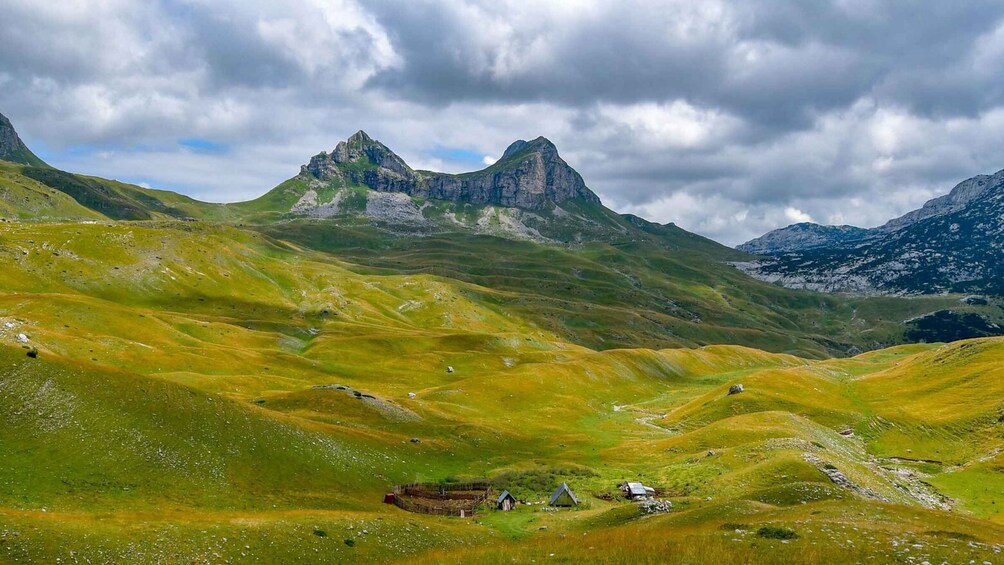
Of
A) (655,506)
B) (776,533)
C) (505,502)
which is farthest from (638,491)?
(776,533)

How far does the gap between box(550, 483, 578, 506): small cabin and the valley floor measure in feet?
3.80

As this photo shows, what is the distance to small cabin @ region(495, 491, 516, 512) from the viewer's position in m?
52.0

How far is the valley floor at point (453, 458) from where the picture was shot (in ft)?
100

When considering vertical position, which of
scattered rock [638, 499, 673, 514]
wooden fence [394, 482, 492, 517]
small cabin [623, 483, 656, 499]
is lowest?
wooden fence [394, 482, 492, 517]

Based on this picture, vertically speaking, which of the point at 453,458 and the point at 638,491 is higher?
the point at 638,491

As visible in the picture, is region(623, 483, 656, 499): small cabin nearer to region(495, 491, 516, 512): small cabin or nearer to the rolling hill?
the rolling hill

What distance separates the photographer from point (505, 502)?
52.5m

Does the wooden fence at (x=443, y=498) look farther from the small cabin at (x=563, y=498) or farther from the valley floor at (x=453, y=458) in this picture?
the small cabin at (x=563, y=498)

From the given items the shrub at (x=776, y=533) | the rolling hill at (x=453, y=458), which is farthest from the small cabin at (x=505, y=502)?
the shrub at (x=776, y=533)

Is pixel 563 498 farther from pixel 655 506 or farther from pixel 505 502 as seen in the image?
pixel 655 506

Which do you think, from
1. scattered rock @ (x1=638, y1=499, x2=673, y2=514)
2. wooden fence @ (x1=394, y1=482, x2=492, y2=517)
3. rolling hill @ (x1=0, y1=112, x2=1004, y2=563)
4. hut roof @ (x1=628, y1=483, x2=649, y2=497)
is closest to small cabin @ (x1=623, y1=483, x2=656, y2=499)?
hut roof @ (x1=628, y1=483, x2=649, y2=497)

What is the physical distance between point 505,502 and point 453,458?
17.6 metres

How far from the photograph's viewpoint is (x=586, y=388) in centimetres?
13300

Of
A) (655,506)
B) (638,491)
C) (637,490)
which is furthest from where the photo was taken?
(637,490)
